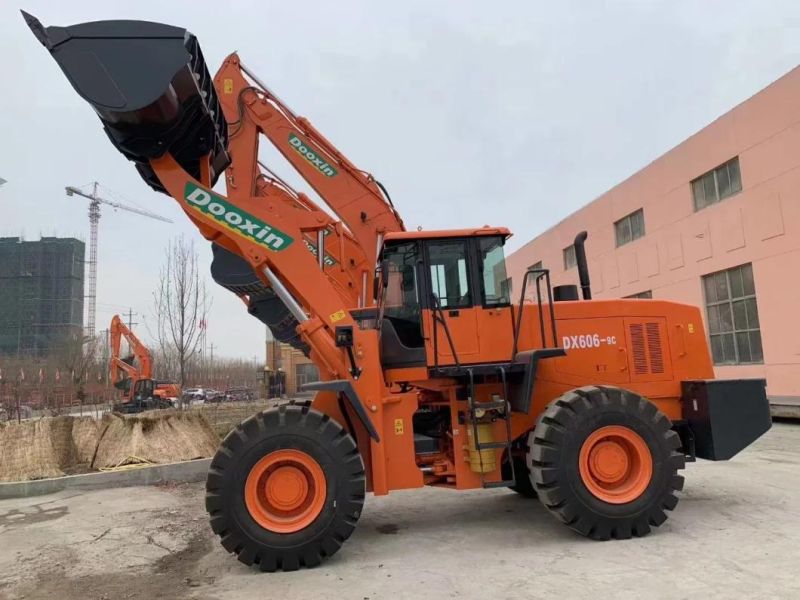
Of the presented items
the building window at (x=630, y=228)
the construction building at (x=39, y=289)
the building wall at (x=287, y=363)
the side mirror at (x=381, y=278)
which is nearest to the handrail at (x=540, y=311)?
the side mirror at (x=381, y=278)

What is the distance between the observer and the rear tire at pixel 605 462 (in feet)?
18.1

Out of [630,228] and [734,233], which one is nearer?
[734,233]

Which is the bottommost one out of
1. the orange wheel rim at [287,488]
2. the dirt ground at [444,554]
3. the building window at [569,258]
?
the dirt ground at [444,554]

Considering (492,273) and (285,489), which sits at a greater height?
(492,273)

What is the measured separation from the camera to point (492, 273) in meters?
6.32

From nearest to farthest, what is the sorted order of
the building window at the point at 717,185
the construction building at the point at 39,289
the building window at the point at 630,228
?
the building window at the point at 717,185
the building window at the point at 630,228
the construction building at the point at 39,289

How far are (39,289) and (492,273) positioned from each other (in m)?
56.8

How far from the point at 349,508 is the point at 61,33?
5.06m

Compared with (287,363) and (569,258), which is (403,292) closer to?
(569,258)

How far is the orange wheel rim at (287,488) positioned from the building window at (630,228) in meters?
21.0

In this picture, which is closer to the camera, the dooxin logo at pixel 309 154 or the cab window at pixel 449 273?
the cab window at pixel 449 273

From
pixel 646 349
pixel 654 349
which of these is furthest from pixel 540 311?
pixel 654 349

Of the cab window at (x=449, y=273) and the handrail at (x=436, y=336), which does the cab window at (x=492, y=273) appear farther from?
the handrail at (x=436, y=336)

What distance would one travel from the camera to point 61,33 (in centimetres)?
521
